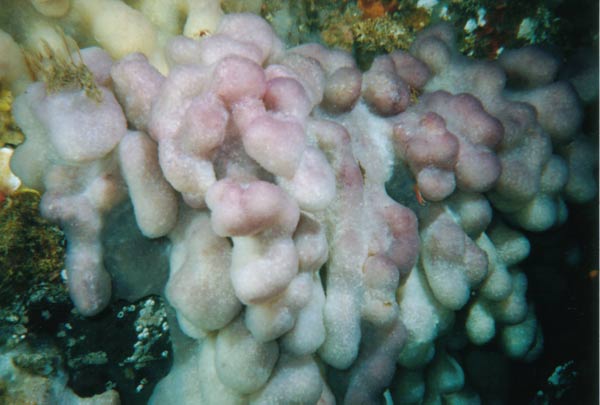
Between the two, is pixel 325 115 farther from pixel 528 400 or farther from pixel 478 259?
pixel 528 400

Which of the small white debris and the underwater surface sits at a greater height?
the small white debris

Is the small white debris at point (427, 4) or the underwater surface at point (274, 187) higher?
the small white debris at point (427, 4)

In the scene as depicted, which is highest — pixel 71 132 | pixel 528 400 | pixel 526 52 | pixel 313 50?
pixel 526 52

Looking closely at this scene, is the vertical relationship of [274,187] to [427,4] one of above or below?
Result: below

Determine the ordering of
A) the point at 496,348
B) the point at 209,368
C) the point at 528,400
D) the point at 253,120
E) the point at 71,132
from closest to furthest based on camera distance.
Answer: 1. the point at 253,120
2. the point at 71,132
3. the point at 209,368
4. the point at 496,348
5. the point at 528,400

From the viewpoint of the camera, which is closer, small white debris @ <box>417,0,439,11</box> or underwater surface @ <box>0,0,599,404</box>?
underwater surface @ <box>0,0,599,404</box>

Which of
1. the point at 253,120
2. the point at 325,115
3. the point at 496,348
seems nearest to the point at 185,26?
the point at 325,115

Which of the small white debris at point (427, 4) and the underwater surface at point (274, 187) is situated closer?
the underwater surface at point (274, 187)

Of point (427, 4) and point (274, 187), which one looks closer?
point (274, 187)
